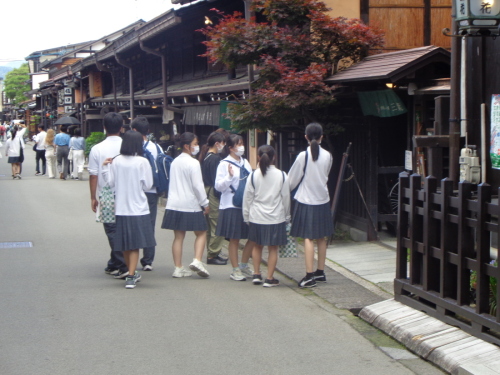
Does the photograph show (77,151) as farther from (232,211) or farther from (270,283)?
(270,283)

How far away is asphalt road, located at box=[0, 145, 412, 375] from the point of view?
5.23 meters

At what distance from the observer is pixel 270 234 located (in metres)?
7.98

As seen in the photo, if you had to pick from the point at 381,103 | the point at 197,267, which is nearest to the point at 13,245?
the point at 197,267

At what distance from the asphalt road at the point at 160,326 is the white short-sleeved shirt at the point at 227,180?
3.35 ft

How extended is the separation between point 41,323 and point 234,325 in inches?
72.5

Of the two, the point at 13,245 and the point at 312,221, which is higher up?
the point at 312,221

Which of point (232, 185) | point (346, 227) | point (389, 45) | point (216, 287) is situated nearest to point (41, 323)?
point (216, 287)

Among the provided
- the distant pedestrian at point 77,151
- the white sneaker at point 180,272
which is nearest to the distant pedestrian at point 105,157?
the white sneaker at point 180,272

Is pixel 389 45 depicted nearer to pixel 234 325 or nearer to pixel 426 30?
pixel 426 30

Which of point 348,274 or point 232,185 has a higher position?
point 232,185

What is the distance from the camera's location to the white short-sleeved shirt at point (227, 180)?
8.54 meters

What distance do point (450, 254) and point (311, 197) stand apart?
8.20ft

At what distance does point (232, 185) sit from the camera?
8586 millimetres

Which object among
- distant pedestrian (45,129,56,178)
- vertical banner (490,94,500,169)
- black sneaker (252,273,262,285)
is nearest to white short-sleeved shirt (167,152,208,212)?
black sneaker (252,273,262,285)
